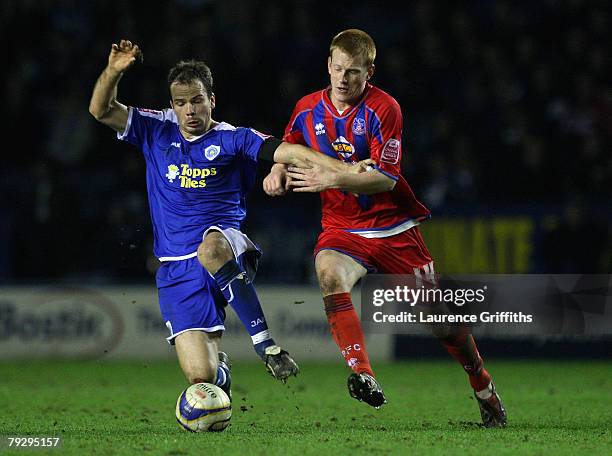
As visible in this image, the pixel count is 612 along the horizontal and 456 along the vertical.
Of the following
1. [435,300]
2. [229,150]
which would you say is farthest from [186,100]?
[435,300]

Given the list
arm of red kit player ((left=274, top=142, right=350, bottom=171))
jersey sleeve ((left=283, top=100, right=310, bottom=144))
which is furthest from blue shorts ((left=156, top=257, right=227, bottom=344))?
jersey sleeve ((left=283, top=100, right=310, bottom=144))

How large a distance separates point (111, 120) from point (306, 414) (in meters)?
2.65

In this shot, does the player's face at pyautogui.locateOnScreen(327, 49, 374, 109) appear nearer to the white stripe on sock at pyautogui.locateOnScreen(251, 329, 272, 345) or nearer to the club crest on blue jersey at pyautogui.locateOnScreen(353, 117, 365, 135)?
the club crest on blue jersey at pyautogui.locateOnScreen(353, 117, 365, 135)

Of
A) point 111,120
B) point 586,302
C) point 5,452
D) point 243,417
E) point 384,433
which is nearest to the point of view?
point 5,452

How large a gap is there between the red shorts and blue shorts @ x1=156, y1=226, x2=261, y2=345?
56 centimetres

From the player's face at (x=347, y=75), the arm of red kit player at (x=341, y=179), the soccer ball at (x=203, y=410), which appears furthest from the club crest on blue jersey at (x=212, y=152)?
the soccer ball at (x=203, y=410)

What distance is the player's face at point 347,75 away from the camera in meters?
7.07

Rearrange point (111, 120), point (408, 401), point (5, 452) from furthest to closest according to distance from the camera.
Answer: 1. point (408, 401)
2. point (111, 120)
3. point (5, 452)

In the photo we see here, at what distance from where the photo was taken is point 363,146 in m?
7.34

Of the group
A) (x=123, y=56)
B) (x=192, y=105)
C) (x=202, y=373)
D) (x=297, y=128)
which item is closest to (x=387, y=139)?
(x=297, y=128)

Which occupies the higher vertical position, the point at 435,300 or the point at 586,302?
the point at 435,300

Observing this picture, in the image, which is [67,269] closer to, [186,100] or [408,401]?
[408,401]

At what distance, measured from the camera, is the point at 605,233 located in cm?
1355

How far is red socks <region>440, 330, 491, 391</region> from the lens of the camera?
25.1ft
